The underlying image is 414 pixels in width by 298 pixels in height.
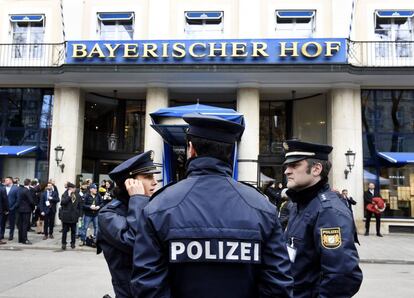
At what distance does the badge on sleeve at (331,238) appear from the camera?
2.77 m

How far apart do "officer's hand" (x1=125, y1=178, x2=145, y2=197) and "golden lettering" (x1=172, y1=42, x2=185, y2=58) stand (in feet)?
48.1

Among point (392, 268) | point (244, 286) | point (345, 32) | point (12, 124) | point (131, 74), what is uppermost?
point (345, 32)

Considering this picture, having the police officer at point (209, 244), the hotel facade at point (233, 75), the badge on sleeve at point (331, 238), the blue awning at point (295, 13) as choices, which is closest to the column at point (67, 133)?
the hotel facade at point (233, 75)

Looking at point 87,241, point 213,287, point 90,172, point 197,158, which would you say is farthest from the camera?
point 90,172

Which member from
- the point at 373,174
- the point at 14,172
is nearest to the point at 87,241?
the point at 14,172

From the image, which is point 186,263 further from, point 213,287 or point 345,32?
point 345,32

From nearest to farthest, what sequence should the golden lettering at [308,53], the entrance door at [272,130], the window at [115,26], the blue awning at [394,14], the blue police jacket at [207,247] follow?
the blue police jacket at [207,247] < the golden lettering at [308,53] < the blue awning at [394,14] < the window at [115,26] < the entrance door at [272,130]

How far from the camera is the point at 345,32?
60.2 ft

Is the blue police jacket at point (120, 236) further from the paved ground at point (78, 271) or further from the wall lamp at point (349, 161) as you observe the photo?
the wall lamp at point (349, 161)

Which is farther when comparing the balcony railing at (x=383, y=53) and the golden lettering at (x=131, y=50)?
the balcony railing at (x=383, y=53)

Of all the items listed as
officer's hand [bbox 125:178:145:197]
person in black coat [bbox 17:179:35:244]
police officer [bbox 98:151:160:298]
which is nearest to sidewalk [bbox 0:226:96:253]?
person in black coat [bbox 17:179:35:244]

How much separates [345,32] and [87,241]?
13.2 m

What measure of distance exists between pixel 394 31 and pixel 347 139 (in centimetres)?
551

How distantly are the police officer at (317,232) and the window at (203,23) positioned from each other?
17.0 metres
